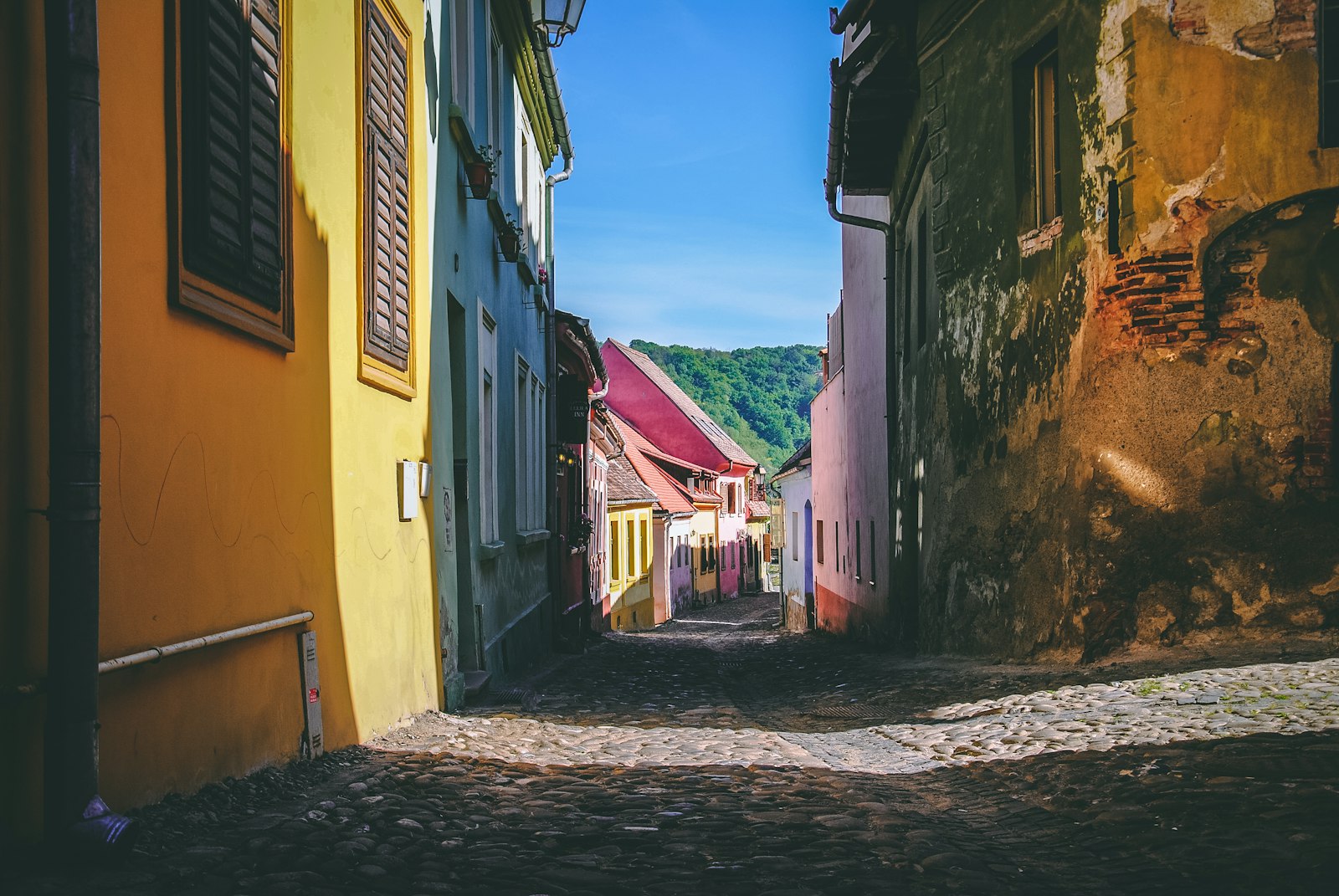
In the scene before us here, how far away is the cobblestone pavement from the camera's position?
3535 millimetres

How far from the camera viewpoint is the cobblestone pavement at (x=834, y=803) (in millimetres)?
→ 3535

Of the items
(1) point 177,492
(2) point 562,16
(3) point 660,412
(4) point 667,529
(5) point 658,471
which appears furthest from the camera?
(3) point 660,412

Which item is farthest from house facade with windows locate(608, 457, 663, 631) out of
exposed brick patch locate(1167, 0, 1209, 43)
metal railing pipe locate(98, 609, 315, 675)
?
metal railing pipe locate(98, 609, 315, 675)

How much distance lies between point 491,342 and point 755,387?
111103 millimetres

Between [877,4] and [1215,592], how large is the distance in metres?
7.19

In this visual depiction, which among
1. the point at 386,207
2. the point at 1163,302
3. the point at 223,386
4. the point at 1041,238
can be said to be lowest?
the point at 223,386

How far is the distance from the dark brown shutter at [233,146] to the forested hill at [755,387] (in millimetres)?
103905

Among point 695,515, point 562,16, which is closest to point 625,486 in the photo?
Result: point 695,515

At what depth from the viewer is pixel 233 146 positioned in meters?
4.36

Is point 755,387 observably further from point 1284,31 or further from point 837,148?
point 1284,31

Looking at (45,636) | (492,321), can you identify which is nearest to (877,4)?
(492,321)

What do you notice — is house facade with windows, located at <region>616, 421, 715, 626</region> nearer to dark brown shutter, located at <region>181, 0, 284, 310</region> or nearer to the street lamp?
the street lamp

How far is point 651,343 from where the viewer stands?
113 meters

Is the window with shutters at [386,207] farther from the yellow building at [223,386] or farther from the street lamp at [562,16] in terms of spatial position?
the street lamp at [562,16]
